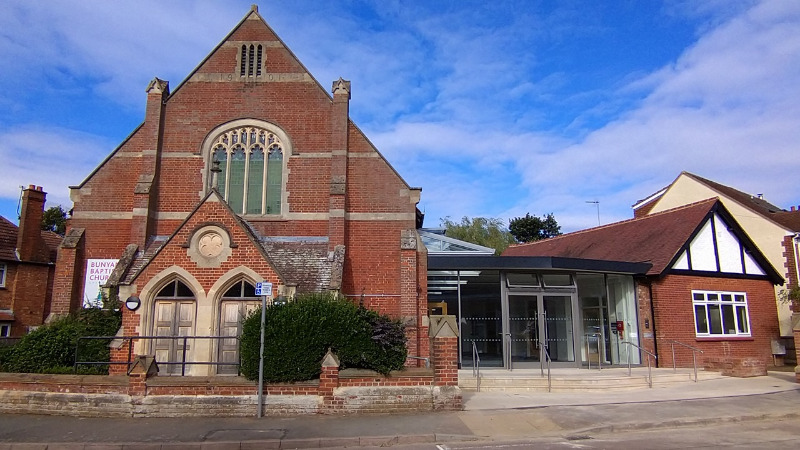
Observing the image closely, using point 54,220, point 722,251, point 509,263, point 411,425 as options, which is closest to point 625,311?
point 722,251

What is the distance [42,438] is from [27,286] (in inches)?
816

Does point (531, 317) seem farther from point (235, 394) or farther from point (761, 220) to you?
point (761, 220)

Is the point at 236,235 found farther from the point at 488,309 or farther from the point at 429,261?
the point at 488,309

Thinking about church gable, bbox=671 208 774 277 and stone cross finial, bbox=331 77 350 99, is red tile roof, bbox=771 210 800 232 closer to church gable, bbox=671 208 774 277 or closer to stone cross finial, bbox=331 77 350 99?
church gable, bbox=671 208 774 277

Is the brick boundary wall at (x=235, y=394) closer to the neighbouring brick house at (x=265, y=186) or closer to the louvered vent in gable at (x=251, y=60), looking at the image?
the neighbouring brick house at (x=265, y=186)

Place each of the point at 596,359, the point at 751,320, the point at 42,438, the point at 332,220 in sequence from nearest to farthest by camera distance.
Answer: the point at 42,438 → the point at 332,220 → the point at 596,359 → the point at 751,320

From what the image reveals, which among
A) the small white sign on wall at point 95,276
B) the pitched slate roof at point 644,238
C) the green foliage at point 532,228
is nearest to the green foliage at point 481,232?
the green foliage at point 532,228

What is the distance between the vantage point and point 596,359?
19.1 metres

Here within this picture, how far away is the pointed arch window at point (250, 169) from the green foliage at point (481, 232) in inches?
1243

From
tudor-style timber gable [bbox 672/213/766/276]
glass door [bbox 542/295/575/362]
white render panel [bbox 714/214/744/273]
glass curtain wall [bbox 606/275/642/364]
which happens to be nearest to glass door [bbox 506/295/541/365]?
glass door [bbox 542/295/575/362]

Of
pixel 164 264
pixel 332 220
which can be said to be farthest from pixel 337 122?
pixel 164 264

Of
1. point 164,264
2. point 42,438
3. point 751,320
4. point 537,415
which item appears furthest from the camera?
point 751,320

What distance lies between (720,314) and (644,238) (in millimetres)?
3884

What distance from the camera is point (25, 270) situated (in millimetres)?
26562
